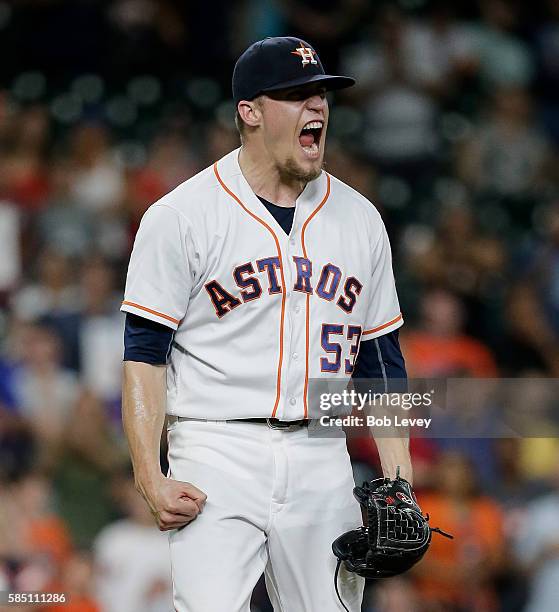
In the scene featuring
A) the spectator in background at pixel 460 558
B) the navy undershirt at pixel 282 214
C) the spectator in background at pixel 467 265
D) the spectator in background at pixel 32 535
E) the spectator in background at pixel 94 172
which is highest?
the navy undershirt at pixel 282 214

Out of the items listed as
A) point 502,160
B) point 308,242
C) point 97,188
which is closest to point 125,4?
point 97,188

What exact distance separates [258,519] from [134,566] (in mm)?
2136

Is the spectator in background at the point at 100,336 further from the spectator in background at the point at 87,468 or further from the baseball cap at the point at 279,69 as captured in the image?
the baseball cap at the point at 279,69

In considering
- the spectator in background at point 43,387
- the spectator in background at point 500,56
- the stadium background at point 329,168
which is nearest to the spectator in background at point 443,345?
the stadium background at point 329,168

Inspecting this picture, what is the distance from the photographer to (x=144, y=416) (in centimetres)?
278

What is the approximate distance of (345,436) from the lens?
303 cm

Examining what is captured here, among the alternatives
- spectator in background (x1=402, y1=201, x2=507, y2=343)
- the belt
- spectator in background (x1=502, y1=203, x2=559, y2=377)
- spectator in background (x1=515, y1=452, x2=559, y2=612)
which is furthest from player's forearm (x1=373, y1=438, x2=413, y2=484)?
spectator in background (x1=402, y1=201, x2=507, y2=343)

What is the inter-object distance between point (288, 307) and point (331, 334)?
130 mm

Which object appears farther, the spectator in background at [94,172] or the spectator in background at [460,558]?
the spectator in background at [94,172]

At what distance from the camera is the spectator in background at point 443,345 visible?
5.62 metres

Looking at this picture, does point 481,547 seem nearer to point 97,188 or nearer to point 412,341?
point 412,341

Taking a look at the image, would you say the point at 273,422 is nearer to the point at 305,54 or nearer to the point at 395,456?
the point at 395,456

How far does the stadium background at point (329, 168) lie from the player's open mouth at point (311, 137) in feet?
7.17

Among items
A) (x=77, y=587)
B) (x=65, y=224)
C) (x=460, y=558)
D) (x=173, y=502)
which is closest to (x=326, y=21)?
(x=65, y=224)
